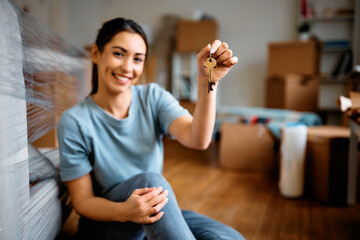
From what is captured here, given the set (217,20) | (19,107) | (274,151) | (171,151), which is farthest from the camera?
(217,20)

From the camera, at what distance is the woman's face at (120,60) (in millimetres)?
1077

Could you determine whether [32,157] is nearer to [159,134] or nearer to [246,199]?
[159,134]

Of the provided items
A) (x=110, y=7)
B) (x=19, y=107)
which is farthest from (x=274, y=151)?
(x=110, y=7)

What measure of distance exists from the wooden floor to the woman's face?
74cm

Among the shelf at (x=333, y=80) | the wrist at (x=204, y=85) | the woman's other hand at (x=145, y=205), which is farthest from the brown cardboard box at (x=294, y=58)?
the woman's other hand at (x=145, y=205)

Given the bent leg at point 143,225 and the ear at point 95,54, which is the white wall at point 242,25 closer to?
the ear at point 95,54

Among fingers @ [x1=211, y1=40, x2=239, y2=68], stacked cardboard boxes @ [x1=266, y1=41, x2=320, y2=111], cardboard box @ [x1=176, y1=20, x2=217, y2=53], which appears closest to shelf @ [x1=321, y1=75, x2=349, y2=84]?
stacked cardboard boxes @ [x1=266, y1=41, x2=320, y2=111]

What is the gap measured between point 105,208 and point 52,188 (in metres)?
0.19

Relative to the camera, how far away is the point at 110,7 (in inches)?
202

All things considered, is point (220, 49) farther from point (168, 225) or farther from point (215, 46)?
point (168, 225)

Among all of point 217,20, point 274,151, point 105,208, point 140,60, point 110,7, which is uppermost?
point 110,7

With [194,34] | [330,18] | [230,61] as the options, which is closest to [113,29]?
[230,61]

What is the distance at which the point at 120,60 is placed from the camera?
109 centimetres

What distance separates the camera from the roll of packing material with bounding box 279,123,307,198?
192 cm
